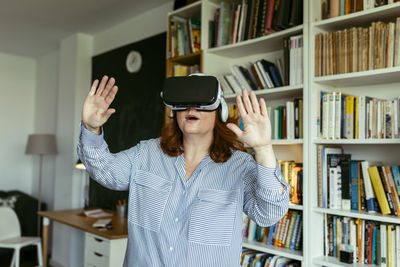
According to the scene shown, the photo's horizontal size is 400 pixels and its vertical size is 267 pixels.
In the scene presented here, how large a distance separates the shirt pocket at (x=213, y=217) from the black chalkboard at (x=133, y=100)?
214 centimetres

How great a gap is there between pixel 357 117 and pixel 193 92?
1.20 metres

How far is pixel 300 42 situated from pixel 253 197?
3.98 feet

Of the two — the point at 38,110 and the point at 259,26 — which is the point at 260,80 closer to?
the point at 259,26

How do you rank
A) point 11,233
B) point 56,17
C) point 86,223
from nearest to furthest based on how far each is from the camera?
1. point 86,223
2. point 56,17
3. point 11,233

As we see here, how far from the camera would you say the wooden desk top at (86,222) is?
9.16ft

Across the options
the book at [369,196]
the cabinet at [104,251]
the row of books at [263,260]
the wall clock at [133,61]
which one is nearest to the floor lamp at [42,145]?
the wall clock at [133,61]

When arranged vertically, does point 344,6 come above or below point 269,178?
above

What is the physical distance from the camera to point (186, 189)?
1320 millimetres

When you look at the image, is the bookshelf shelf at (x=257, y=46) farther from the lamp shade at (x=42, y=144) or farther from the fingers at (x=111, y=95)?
the lamp shade at (x=42, y=144)

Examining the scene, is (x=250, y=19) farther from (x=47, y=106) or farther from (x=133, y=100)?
(x=47, y=106)

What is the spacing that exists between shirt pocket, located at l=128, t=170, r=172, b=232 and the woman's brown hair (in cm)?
12

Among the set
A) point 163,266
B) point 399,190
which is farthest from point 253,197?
point 399,190

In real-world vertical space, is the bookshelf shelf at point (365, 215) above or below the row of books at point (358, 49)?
below

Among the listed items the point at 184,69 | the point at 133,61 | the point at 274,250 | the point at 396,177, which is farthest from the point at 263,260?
the point at 133,61
